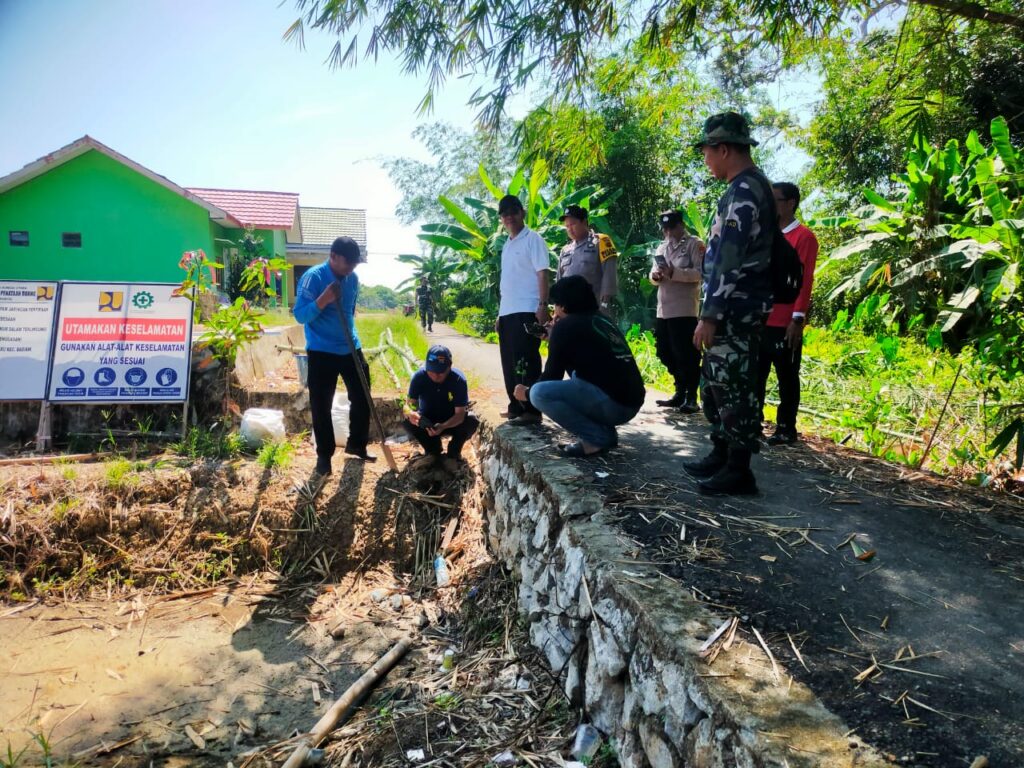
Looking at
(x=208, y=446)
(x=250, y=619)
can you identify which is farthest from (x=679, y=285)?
(x=208, y=446)

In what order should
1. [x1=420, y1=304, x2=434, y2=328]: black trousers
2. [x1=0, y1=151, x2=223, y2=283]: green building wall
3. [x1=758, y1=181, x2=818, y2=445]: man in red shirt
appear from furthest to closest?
[x1=420, y1=304, x2=434, y2=328]: black trousers, [x1=0, y1=151, x2=223, y2=283]: green building wall, [x1=758, y1=181, x2=818, y2=445]: man in red shirt

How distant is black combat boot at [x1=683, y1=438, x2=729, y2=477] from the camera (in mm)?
3512

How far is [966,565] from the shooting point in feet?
8.64

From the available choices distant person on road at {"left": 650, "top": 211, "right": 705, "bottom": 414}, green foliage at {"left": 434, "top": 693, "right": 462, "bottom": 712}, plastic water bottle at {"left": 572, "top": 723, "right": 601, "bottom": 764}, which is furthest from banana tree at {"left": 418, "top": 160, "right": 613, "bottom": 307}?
plastic water bottle at {"left": 572, "top": 723, "right": 601, "bottom": 764}

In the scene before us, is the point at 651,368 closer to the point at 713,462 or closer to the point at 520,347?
the point at 520,347

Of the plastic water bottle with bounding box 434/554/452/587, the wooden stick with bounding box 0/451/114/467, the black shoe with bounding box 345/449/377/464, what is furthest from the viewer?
the black shoe with bounding box 345/449/377/464

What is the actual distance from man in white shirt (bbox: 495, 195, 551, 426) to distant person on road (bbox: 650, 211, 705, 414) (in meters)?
1.09

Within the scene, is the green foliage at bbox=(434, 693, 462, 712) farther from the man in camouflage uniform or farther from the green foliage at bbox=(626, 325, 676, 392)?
the green foliage at bbox=(626, 325, 676, 392)

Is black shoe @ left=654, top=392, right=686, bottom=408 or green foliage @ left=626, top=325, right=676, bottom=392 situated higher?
green foliage @ left=626, top=325, right=676, bottom=392

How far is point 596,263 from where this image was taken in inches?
187

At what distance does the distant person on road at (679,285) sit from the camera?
16.8ft

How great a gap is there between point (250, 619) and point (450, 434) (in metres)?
Answer: 2.10

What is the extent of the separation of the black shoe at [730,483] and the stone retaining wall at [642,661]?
63 cm

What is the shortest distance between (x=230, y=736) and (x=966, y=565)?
3692 mm
